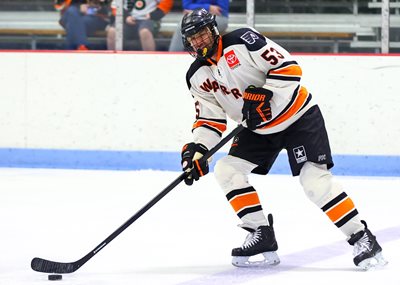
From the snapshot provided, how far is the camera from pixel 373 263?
3309mm

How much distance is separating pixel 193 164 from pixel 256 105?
0.33m

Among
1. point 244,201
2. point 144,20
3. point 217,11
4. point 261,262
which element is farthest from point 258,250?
point 144,20

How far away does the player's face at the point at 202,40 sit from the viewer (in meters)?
3.31

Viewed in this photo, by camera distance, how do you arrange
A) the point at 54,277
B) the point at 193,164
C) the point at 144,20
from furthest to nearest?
the point at 144,20 < the point at 193,164 < the point at 54,277

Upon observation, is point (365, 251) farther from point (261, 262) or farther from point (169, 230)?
point (169, 230)

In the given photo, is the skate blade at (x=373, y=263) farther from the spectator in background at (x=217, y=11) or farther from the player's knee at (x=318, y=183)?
the spectator in background at (x=217, y=11)

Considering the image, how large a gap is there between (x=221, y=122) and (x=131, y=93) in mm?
2986

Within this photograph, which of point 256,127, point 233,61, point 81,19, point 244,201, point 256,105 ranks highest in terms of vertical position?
point 233,61

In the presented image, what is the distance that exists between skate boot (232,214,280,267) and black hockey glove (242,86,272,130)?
418mm

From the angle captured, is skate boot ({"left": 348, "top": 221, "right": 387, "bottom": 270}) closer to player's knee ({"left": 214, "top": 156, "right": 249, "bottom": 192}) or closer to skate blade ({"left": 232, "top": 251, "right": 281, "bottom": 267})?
skate blade ({"left": 232, "top": 251, "right": 281, "bottom": 267})

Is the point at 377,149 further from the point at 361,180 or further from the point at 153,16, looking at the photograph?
the point at 153,16

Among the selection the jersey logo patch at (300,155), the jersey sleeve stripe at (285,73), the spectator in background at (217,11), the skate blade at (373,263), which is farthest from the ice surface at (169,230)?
the spectator in background at (217,11)

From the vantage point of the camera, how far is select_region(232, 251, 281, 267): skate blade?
345 cm

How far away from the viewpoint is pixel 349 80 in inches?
245
